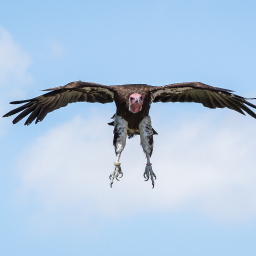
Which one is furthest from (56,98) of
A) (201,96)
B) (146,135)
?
(201,96)

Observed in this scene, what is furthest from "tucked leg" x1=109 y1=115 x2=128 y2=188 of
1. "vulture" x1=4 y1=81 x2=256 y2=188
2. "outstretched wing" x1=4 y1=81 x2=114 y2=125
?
"outstretched wing" x1=4 y1=81 x2=114 y2=125

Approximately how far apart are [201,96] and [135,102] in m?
2.73

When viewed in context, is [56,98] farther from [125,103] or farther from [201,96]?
[201,96]

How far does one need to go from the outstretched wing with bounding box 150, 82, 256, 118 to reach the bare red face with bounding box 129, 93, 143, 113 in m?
0.89

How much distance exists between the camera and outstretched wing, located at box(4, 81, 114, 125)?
14320 millimetres

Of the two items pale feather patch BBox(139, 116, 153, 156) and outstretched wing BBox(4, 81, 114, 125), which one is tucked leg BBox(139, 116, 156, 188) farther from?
outstretched wing BBox(4, 81, 114, 125)

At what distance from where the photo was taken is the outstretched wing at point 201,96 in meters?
14.8

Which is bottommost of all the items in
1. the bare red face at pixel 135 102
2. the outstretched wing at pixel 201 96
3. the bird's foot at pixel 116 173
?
the bird's foot at pixel 116 173

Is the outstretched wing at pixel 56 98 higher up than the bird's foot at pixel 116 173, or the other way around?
the outstretched wing at pixel 56 98

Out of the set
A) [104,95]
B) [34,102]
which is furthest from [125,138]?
[34,102]

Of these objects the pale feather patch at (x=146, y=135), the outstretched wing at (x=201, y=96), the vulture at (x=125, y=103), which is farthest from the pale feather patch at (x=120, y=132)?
the outstretched wing at (x=201, y=96)

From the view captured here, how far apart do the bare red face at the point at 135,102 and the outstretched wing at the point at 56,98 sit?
994 millimetres

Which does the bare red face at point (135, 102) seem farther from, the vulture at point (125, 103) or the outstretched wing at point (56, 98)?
the outstretched wing at point (56, 98)

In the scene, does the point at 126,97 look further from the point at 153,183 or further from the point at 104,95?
the point at 153,183
